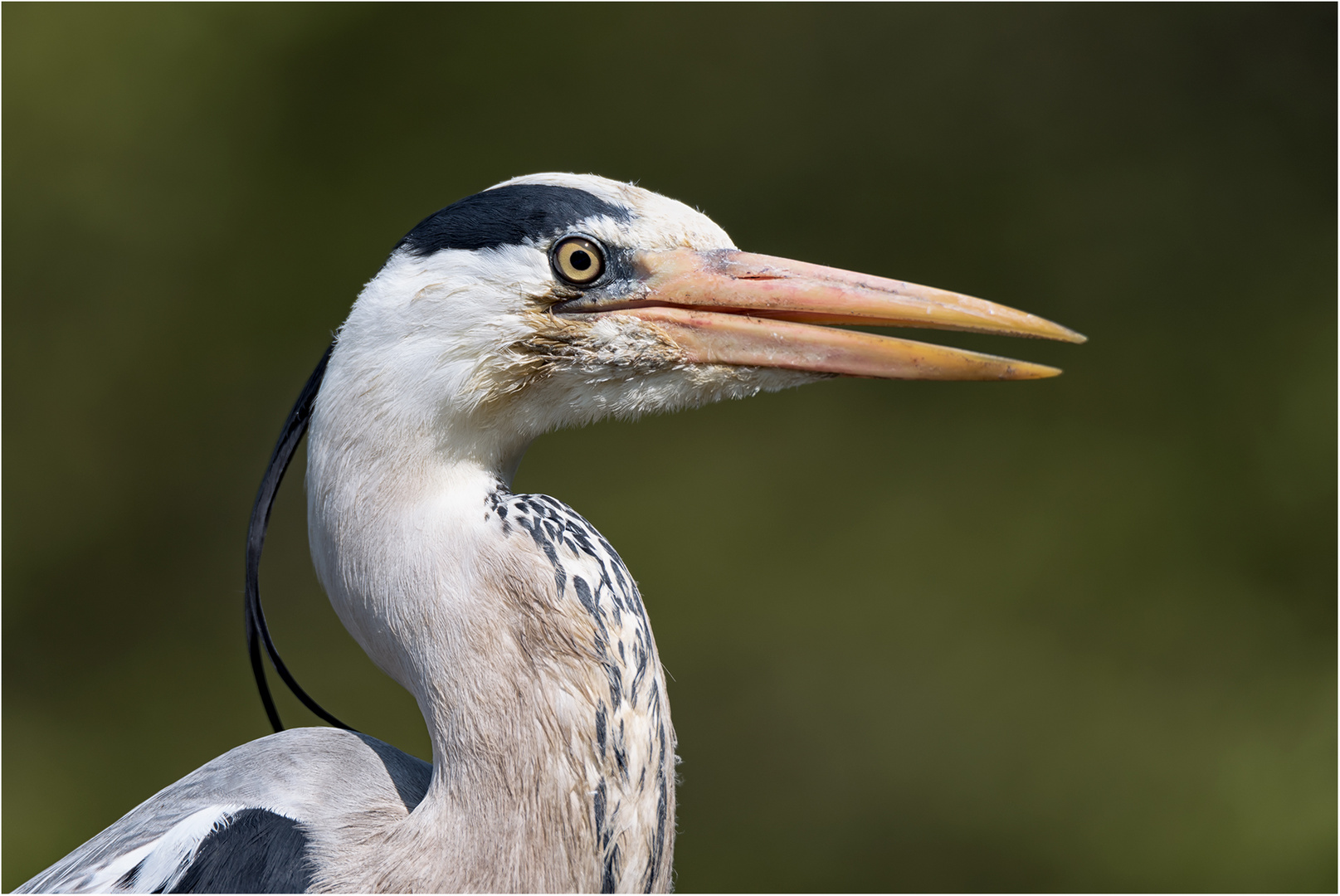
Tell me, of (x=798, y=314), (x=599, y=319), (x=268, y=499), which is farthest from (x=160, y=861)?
(x=798, y=314)

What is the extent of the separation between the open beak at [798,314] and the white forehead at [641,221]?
14 millimetres

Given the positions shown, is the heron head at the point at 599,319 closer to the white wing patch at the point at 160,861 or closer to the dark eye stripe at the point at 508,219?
the dark eye stripe at the point at 508,219

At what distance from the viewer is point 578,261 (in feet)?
2.80

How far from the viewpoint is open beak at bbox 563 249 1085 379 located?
2.83 feet

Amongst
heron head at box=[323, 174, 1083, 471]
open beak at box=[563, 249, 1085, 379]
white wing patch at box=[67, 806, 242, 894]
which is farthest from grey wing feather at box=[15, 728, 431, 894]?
open beak at box=[563, 249, 1085, 379]

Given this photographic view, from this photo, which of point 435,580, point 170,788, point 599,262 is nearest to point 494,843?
point 435,580

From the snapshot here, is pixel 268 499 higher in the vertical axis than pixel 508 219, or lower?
lower

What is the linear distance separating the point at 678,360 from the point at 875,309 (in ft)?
0.61

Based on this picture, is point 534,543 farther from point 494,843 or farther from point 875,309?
point 875,309

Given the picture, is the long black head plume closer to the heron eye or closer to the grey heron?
the grey heron

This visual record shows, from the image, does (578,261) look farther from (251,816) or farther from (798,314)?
(251,816)

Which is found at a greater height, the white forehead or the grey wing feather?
the white forehead

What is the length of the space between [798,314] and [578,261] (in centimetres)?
21

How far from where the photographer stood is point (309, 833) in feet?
2.73
